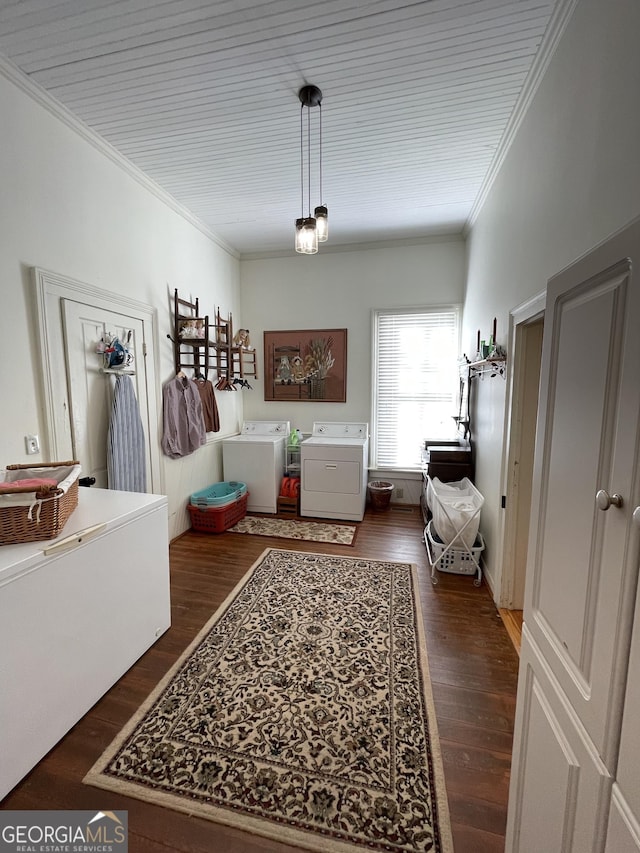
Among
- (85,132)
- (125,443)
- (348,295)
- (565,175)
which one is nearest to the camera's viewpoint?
(565,175)

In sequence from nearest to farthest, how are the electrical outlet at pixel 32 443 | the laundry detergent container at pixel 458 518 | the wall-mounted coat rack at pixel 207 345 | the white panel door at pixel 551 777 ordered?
1. the white panel door at pixel 551 777
2. the electrical outlet at pixel 32 443
3. the laundry detergent container at pixel 458 518
4. the wall-mounted coat rack at pixel 207 345

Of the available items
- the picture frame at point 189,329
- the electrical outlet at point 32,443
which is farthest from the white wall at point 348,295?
the electrical outlet at point 32,443

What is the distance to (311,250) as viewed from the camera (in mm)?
2156

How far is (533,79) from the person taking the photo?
74.8 inches

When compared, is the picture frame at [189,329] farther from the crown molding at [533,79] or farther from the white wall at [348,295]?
the crown molding at [533,79]

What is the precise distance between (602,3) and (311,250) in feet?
4.75

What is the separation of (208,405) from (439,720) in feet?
10.5

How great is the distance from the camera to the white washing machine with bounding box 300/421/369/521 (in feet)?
12.6

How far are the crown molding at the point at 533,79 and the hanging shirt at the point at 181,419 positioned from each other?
3.09 m

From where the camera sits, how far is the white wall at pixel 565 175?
1.17 m

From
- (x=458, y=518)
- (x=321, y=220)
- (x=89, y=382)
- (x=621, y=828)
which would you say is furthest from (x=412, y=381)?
(x=621, y=828)

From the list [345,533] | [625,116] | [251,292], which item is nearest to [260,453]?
[345,533]

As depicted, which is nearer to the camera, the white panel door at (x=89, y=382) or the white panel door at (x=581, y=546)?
the white panel door at (x=581, y=546)

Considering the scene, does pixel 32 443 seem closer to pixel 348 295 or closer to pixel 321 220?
pixel 321 220
